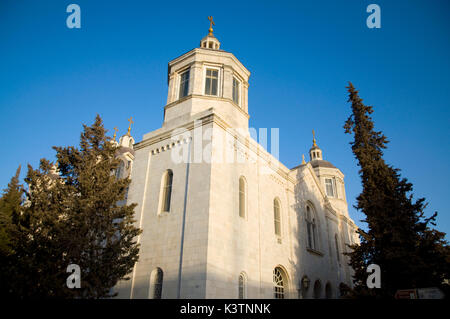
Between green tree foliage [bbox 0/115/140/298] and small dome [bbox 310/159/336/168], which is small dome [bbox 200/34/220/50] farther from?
small dome [bbox 310/159/336/168]

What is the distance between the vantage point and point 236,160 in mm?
16328

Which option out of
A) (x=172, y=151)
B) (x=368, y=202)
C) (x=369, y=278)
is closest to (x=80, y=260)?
(x=172, y=151)

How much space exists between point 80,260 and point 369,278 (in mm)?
12830

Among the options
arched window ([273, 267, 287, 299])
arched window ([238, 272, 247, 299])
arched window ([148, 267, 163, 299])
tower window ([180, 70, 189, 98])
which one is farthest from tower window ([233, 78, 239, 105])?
arched window ([148, 267, 163, 299])

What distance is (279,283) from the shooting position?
18.2 metres

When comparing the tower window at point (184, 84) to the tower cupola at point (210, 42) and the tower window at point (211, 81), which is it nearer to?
the tower window at point (211, 81)


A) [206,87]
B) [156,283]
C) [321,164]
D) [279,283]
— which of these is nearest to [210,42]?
[206,87]

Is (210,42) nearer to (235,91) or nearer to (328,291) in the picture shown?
(235,91)

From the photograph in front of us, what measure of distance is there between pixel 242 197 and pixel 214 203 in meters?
3.05

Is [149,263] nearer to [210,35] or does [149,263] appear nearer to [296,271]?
[296,271]

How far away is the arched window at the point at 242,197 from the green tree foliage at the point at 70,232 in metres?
5.54

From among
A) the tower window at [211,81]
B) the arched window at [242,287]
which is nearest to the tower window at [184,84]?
the tower window at [211,81]

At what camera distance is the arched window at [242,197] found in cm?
1592

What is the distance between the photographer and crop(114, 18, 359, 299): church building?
13156 mm
